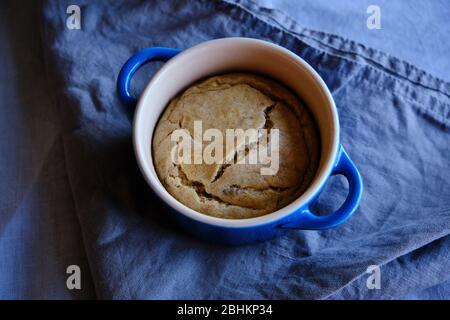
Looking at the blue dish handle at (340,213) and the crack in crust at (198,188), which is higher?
the blue dish handle at (340,213)

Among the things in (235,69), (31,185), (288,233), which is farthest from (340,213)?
(31,185)

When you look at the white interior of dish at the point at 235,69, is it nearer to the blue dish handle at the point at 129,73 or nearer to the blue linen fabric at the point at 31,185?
the blue dish handle at the point at 129,73

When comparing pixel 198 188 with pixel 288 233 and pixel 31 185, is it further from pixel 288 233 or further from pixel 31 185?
pixel 31 185

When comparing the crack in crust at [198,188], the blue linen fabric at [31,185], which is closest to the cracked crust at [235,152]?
the crack in crust at [198,188]

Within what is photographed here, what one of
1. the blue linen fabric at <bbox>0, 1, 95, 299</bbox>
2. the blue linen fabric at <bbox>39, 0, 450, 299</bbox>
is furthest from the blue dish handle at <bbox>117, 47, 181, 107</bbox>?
the blue linen fabric at <bbox>0, 1, 95, 299</bbox>

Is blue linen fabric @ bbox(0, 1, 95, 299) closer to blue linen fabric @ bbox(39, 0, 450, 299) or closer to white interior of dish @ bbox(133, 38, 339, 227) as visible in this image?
blue linen fabric @ bbox(39, 0, 450, 299)

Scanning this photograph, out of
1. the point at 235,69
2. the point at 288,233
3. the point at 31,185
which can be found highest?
the point at 235,69
